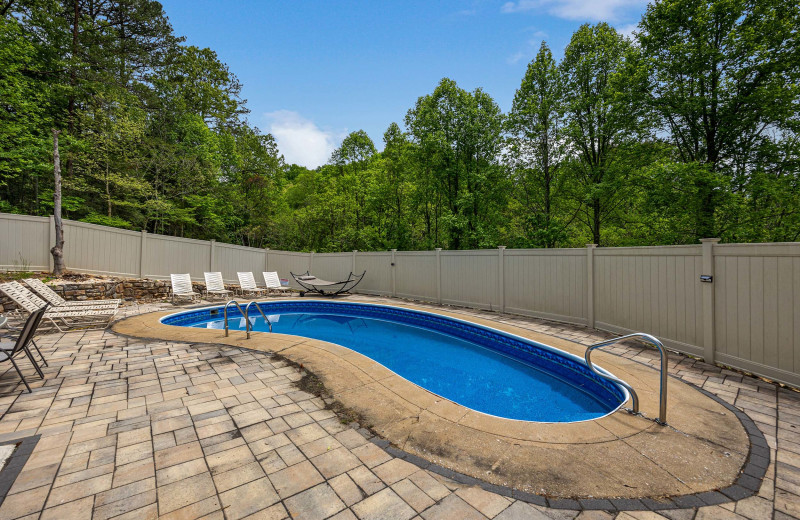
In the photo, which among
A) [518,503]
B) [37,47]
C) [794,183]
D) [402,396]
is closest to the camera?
[518,503]

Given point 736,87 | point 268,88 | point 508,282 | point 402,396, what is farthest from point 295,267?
point 736,87

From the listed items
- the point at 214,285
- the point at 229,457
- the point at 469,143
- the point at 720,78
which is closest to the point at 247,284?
the point at 214,285

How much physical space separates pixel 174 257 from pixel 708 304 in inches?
498

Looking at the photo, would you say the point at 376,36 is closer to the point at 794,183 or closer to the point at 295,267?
the point at 295,267

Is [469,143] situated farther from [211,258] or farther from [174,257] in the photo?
[174,257]

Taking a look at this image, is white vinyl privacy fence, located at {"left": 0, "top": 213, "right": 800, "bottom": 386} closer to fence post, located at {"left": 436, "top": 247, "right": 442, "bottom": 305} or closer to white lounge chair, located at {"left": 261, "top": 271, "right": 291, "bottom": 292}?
fence post, located at {"left": 436, "top": 247, "right": 442, "bottom": 305}

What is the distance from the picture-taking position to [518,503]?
1.63 m

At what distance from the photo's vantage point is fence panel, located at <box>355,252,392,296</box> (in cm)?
1073

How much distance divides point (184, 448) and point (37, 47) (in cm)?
1600

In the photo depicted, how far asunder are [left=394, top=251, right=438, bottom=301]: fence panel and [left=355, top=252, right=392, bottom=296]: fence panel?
378 millimetres

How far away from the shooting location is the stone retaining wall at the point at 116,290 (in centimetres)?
694

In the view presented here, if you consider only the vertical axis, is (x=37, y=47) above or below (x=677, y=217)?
above

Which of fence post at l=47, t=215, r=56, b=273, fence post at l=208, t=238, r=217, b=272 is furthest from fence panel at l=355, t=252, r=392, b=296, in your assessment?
fence post at l=47, t=215, r=56, b=273

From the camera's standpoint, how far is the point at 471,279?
27.3 ft
